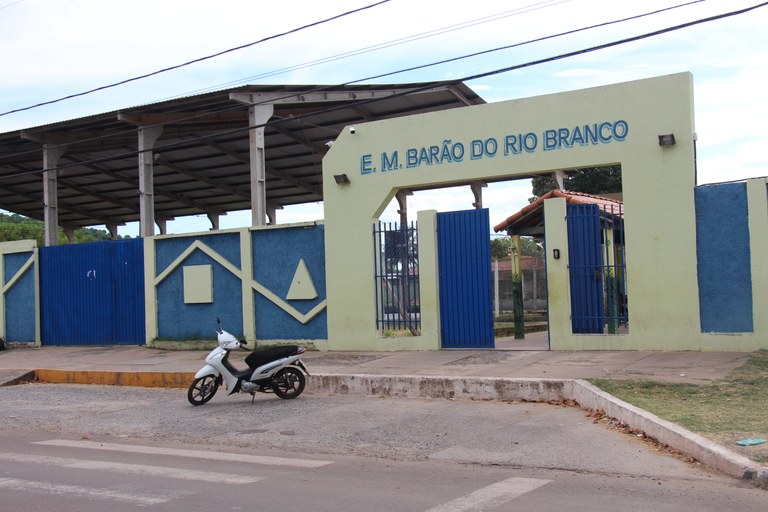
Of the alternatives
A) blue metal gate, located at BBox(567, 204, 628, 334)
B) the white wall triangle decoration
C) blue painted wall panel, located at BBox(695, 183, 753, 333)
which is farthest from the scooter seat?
blue painted wall panel, located at BBox(695, 183, 753, 333)

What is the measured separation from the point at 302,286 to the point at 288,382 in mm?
5127

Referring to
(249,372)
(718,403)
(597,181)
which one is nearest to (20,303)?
(249,372)

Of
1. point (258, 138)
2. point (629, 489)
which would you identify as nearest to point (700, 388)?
point (629, 489)

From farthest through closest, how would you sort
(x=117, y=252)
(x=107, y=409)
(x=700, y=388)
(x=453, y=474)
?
(x=117, y=252) → (x=107, y=409) → (x=700, y=388) → (x=453, y=474)

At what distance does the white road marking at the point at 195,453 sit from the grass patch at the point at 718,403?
3.55 meters

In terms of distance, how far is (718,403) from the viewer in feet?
28.2

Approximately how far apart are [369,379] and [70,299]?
11491 mm

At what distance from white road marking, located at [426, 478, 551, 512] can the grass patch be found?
5.94 feet

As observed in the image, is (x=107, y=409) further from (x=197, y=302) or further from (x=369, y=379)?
(x=197, y=302)

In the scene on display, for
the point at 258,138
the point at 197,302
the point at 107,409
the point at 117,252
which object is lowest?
the point at 107,409

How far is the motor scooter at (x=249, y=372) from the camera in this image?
11234 millimetres

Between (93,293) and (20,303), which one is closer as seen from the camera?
(93,293)

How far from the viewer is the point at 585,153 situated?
13562 millimetres

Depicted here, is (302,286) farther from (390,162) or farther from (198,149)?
(198,149)
